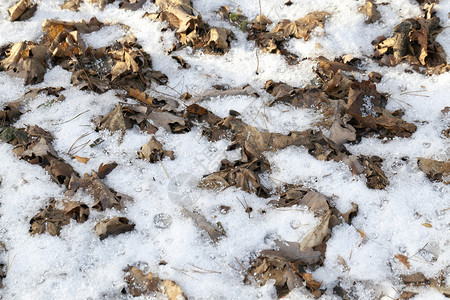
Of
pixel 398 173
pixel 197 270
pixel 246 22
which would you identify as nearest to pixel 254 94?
pixel 246 22

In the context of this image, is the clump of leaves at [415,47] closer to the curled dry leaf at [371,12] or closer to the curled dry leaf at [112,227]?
the curled dry leaf at [371,12]

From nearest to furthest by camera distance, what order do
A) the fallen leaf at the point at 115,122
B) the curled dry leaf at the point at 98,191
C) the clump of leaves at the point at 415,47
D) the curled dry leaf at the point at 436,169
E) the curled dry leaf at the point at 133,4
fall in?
the curled dry leaf at the point at 98,191, the curled dry leaf at the point at 436,169, the fallen leaf at the point at 115,122, the clump of leaves at the point at 415,47, the curled dry leaf at the point at 133,4

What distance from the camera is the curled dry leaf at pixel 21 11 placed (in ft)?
12.8

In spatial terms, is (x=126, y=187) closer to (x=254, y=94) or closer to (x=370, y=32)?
(x=254, y=94)

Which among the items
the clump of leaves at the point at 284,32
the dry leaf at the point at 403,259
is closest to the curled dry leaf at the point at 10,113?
the clump of leaves at the point at 284,32

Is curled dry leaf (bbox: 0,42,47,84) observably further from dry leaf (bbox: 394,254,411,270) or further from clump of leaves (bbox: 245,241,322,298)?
dry leaf (bbox: 394,254,411,270)

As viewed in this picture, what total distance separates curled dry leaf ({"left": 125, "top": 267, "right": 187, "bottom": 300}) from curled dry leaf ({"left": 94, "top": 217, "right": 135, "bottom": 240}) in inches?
11.8

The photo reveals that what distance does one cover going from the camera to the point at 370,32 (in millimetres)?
3688

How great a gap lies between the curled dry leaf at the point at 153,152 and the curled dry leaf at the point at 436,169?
199cm

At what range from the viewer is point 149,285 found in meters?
2.24

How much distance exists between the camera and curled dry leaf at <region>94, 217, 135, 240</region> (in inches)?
95.5

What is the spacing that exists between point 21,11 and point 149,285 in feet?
11.3

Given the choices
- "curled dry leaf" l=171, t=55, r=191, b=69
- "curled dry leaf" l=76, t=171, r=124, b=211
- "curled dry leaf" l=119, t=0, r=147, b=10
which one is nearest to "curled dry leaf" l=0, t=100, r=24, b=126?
"curled dry leaf" l=76, t=171, r=124, b=211

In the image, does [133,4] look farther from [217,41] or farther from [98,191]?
[98,191]
